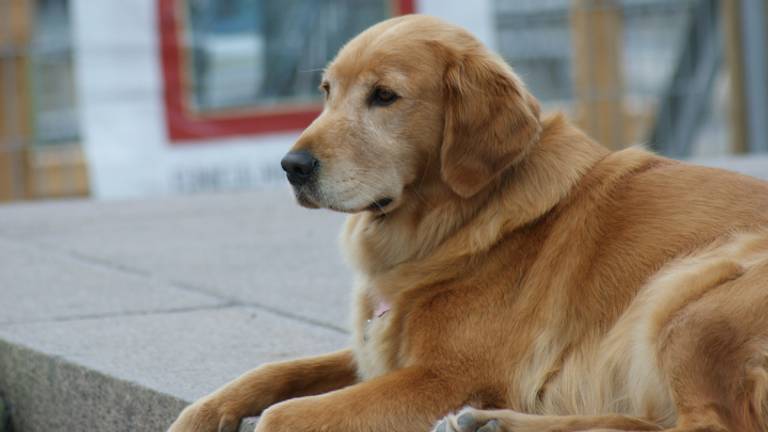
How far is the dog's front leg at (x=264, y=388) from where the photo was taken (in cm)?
341

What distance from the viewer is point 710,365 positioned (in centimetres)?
295

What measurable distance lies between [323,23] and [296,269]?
449 centimetres

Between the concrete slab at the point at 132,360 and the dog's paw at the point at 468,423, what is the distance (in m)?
0.87

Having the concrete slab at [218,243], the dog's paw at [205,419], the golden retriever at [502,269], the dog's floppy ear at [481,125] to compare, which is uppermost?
the dog's floppy ear at [481,125]

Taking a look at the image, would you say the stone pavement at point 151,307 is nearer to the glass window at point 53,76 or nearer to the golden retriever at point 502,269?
the golden retriever at point 502,269

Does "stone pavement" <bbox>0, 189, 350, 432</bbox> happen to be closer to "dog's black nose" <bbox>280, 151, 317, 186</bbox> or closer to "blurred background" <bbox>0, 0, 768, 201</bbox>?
"dog's black nose" <bbox>280, 151, 317, 186</bbox>

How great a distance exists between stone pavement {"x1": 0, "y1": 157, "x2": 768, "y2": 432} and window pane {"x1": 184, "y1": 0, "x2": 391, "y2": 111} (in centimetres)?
214

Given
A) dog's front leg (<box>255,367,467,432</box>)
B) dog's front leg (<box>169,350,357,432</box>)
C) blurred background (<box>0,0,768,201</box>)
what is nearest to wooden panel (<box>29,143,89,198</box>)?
blurred background (<box>0,0,768,201</box>)

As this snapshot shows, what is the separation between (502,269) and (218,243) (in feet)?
12.0

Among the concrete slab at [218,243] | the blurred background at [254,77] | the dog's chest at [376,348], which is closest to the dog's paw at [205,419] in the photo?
the dog's chest at [376,348]

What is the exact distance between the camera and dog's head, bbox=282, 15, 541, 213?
3472 mm

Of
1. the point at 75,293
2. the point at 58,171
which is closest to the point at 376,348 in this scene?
the point at 75,293

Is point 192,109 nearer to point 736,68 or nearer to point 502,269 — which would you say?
point 736,68

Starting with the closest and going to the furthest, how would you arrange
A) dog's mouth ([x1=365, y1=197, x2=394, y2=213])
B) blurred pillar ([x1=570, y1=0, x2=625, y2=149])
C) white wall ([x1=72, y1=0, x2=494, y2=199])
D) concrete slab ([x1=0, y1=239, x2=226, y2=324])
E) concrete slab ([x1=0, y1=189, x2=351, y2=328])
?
dog's mouth ([x1=365, y1=197, x2=394, y2=213]) → concrete slab ([x1=0, y1=239, x2=226, y2=324]) → concrete slab ([x1=0, y1=189, x2=351, y2=328]) → white wall ([x1=72, y1=0, x2=494, y2=199]) → blurred pillar ([x1=570, y1=0, x2=625, y2=149])
